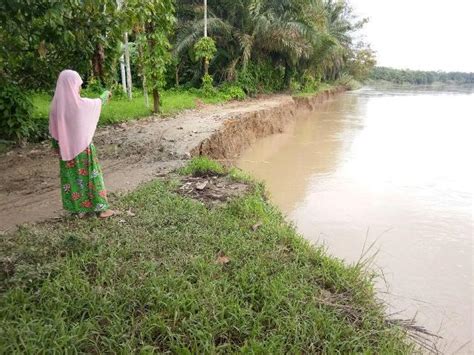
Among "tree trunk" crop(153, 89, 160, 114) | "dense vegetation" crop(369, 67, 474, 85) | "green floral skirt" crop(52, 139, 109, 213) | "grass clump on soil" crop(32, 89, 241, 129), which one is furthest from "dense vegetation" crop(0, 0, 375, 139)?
"dense vegetation" crop(369, 67, 474, 85)

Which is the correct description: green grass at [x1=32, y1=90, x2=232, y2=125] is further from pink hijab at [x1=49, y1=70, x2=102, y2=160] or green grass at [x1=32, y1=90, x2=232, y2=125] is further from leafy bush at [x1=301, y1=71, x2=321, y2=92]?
leafy bush at [x1=301, y1=71, x2=321, y2=92]

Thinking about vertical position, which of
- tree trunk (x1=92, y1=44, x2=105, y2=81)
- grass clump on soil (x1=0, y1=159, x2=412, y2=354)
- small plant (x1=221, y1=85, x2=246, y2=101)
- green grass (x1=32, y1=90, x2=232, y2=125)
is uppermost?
tree trunk (x1=92, y1=44, x2=105, y2=81)

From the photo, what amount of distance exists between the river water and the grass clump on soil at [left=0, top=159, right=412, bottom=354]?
3.18ft

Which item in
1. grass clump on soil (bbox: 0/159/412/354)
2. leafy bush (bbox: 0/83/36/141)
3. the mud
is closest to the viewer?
grass clump on soil (bbox: 0/159/412/354)

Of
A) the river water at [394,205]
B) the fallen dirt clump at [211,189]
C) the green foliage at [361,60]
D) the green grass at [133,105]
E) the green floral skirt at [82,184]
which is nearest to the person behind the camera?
the green floral skirt at [82,184]

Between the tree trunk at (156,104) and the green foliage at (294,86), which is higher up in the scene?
the green foliage at (294,86)

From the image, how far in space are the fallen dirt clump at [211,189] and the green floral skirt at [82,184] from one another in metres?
1.15

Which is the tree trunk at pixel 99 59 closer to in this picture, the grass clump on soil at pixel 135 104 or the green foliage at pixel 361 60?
the grass clump on soil at pixel 135 104

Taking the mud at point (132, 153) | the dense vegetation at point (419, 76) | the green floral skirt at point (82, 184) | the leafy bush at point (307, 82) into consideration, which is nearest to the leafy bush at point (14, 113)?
the mud at point (132, 153)

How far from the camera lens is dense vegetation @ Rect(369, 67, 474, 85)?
61.1 metres

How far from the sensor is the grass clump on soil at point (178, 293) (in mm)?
2121

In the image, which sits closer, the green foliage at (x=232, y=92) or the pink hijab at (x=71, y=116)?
the pink hijab at (x=71, y=116)

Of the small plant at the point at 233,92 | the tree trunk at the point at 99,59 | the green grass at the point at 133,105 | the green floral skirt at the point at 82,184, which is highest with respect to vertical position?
the tree trunk at the point at 99,59

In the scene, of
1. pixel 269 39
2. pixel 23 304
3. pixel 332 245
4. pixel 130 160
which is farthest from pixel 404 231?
pixel 269 39
